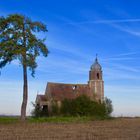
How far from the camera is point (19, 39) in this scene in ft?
177

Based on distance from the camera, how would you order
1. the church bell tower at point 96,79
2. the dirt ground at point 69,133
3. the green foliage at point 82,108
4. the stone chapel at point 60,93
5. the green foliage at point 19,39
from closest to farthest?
the dirt ground at point 69,133, the green foliage at point 19,39, the green foliage at point 82,108, the stone chapel at point 60,93, the church bell tower at point 96,79

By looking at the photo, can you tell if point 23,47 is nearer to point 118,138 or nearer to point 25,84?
point 25,84

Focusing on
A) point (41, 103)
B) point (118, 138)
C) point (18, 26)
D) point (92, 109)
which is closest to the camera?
point (118, 138)

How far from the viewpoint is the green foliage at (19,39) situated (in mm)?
53281

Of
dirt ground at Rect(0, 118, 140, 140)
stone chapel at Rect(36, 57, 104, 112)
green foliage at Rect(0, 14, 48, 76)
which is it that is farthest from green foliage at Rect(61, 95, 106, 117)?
dirt ground at Rect(0, 118, 140, 140)

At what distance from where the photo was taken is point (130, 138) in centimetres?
2234

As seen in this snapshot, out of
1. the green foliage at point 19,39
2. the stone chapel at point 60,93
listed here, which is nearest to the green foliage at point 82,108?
the stone chapel at point 60,93

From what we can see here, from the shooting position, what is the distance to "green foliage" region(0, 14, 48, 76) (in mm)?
53281

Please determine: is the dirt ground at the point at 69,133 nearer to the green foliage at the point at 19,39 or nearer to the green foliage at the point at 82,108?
the green foliage at the point at 19,39

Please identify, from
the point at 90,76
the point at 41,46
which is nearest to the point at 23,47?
the point at 41,46

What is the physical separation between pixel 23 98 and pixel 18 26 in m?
9.05

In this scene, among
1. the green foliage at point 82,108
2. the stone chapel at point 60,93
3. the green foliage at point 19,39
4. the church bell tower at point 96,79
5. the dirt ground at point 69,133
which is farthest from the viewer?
the church bell tower at point 96,79

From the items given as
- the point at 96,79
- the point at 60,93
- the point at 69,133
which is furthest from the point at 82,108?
the point at 69,133

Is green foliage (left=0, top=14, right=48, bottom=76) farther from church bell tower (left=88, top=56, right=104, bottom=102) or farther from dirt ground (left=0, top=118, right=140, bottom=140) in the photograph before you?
church bell tower (left=88, top=56, right=104, bottom=102)
